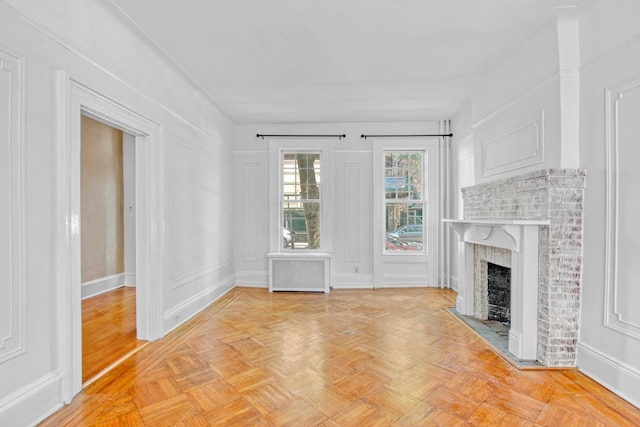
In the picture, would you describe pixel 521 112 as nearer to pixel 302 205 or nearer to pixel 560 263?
pixel 560 263

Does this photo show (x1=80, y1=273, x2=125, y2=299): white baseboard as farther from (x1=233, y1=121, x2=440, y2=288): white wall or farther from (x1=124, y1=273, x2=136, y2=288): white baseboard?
(x1=233, y1=121, x2=440, y2=288): white wall

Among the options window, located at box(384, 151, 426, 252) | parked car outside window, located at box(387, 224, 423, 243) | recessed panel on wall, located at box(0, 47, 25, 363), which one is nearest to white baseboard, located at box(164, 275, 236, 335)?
recessed panel on wall, located at box(0, 47, 25, 363)

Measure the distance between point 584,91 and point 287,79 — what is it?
114 inches

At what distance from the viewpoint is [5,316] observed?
1763 millimetres

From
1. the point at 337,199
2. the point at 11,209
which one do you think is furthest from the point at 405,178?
the point at 11,209

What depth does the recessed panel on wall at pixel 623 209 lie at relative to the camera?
7.04 feet

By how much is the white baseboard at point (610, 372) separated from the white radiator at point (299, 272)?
3353 millimetres

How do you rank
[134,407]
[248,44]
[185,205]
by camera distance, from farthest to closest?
[185,205] → [248,44] → [134,407]

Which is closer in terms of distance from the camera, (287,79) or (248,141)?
(287,79)

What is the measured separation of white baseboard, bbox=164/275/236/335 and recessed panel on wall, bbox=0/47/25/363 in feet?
5.39

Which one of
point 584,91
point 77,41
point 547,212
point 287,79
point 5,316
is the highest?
point 287,79

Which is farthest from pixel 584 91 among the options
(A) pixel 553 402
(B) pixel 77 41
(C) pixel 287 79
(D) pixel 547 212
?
(B) pixel 77 41

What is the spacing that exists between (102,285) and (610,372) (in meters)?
6.30

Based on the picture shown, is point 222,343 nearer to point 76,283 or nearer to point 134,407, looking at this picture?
point 134,407
